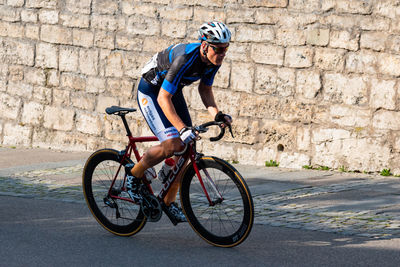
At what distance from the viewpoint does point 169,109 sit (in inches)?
226

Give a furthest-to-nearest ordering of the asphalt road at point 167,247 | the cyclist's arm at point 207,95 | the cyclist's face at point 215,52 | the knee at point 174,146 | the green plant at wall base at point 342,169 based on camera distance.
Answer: the green plant at wall base at point 342,169, the cyclist's arm at point 207,95, the knee at point 174,146, the cyclist's face at point 215,52, the asphalt road at point 167,247

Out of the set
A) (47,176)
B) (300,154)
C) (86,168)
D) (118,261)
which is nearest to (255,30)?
(300,154)

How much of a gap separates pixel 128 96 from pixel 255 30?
239cm

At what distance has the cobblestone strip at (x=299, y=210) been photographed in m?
6.48

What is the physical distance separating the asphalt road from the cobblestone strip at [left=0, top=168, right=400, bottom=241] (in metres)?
0.25

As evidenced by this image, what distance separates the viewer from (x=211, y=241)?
19.1ft

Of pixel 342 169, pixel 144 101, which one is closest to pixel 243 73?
pixel 342 169

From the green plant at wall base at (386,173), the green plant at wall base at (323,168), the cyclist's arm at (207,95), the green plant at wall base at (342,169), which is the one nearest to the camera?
the cyclist's arm at (207,95)

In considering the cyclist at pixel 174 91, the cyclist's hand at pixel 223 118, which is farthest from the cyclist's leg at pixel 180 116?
the cyclist's hand at pixel 223 118

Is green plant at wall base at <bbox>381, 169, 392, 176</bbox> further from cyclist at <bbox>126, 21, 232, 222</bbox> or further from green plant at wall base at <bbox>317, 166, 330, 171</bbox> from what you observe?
cyclist at <bbox>126, 21, 232, 222</bbox>

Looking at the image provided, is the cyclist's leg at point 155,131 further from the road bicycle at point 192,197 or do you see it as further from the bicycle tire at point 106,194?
the bicycle tire at point 106,194

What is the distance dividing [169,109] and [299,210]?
2145 mm

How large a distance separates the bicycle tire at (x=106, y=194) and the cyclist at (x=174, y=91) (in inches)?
7.7

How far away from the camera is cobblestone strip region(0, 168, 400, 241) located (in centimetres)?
648
